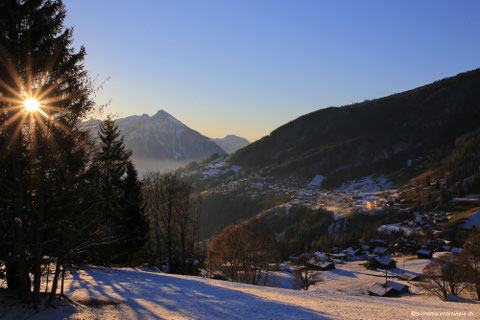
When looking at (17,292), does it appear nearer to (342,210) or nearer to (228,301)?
(228,301)

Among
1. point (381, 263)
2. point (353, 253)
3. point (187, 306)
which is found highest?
point (187, 306)

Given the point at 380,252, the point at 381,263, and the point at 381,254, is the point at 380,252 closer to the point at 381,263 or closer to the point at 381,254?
the point at 381,254

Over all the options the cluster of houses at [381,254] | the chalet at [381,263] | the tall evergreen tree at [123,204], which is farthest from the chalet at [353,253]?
the tall evergreen tree at [123,204]

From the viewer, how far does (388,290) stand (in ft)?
142

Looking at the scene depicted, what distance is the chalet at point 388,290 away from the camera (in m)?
43.2

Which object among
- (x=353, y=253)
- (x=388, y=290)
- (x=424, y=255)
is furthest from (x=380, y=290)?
(x=353, y=253)

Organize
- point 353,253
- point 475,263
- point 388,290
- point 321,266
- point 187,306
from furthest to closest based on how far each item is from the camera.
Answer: point 353,253, point 321,266, point 388,290, point 475,263, point 187,306

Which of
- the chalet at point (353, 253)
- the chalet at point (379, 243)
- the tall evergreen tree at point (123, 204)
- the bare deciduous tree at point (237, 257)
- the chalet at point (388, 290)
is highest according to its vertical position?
the tall evergreen tree at point (123, 204)

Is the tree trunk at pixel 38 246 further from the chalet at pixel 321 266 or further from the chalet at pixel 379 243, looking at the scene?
the chalet at pixel 379 243

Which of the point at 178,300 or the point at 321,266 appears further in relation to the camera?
the point at 321,266

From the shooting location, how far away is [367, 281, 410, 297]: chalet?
4316 cm

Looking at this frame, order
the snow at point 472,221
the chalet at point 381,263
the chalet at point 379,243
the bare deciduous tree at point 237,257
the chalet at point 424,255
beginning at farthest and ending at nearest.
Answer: the snow at point 472,221
the chalet at point 379,243
the chalet at point 424,255
the chalet at point 381,263
the bare deciduous tree at point 237,257

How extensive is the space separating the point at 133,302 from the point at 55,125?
27.0ft

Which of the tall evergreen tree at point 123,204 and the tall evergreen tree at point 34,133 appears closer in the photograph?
the tall evergreen tree at point 34,133
